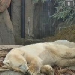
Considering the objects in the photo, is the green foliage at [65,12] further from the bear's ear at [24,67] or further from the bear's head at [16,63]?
the bear's ear at [24,67]

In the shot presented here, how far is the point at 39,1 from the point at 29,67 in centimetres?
676

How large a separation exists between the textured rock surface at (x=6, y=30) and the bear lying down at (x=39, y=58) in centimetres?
474

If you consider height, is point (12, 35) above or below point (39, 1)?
below

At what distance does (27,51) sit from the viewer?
4.63 meters

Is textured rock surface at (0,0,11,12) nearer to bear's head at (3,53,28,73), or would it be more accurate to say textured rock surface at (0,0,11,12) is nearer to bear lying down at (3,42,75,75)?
bear lying down at (3,42,75,75)

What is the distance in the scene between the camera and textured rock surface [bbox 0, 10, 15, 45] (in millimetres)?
9602

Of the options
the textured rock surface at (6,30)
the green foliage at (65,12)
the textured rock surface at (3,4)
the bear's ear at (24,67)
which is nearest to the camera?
the bear's ear at (24,67)

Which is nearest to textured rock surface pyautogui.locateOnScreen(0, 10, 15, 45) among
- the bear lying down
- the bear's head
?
the bear lying down

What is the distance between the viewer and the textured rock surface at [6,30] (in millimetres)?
9602

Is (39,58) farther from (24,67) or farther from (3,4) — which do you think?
(3,4)

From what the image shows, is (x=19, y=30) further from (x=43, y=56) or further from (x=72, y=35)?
(x=43, y=56)

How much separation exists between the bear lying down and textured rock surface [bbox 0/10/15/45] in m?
4.74

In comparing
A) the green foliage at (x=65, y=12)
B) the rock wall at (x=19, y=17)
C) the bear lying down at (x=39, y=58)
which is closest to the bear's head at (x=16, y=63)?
the bear lying down at (x=39, y=58)

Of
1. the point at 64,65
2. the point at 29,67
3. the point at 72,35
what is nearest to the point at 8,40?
the point at 72,35
